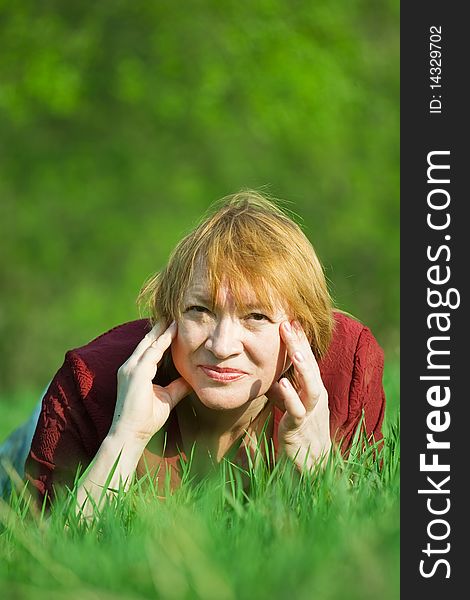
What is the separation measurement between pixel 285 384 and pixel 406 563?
3.69 feet

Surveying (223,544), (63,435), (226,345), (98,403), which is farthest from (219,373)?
(223,544)

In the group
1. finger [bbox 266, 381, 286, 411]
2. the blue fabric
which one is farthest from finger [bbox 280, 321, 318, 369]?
Answer: the blue fabric

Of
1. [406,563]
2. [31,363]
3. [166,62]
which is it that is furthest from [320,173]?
[406,563]

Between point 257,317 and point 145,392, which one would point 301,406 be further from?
point 145,392

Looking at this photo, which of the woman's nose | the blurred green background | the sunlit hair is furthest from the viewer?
the blurred green background

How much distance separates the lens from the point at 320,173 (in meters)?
19.6

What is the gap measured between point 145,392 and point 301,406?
1.60 feet

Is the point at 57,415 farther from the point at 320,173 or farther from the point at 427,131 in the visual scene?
the point at 320,173

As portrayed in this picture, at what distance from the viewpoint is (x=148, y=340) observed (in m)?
3.36

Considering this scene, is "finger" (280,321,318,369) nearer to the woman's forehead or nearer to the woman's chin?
the woman's forehead

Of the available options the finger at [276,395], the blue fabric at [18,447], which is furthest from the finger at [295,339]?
the blue fabric at [18,447]

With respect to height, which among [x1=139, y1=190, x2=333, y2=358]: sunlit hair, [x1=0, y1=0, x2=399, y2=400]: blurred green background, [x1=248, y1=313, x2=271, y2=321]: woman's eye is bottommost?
[x1=248, y1=313, x2=271, y2=321]: woman's eye

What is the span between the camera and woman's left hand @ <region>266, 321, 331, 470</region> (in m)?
3.24

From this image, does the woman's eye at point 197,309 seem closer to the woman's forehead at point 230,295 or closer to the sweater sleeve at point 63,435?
the woman's forehead at point 230,295
